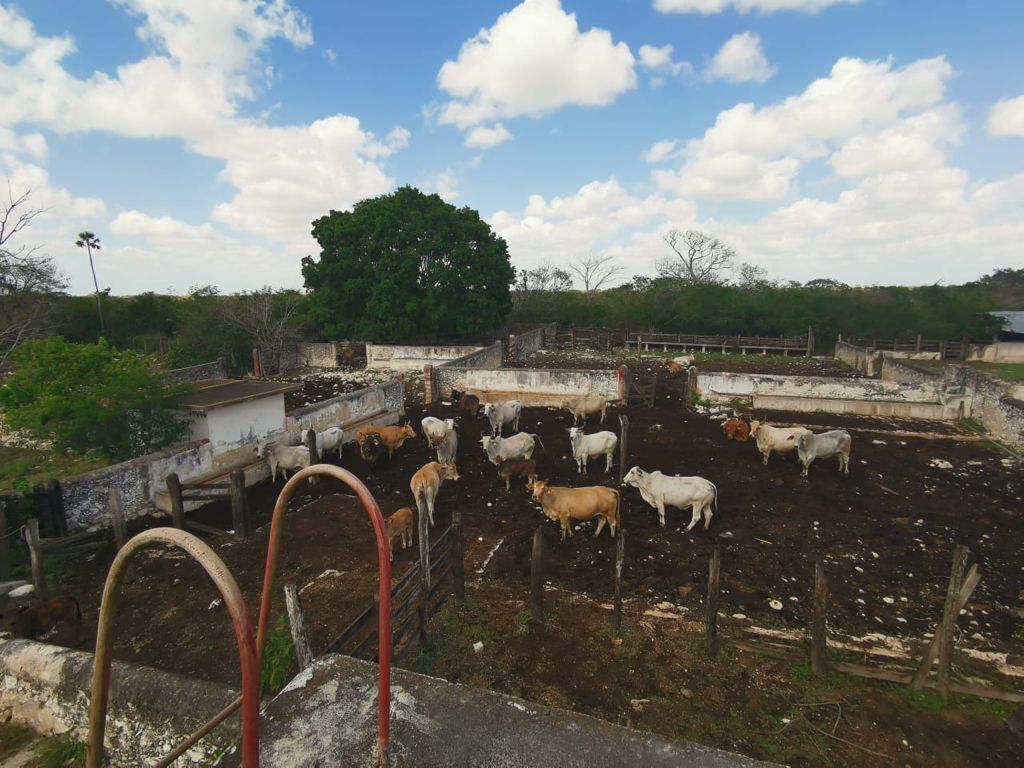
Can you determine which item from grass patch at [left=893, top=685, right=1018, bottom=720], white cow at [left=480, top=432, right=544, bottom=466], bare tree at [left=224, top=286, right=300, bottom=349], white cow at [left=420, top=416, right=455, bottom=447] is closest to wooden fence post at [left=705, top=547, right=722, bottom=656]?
grass patch at [left=893, top=685, right=1018, bottom=720]

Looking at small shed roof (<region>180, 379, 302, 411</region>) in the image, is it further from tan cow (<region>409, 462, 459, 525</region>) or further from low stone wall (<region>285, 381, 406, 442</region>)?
tan cow (<region>409, 462, 459, 525</region>)

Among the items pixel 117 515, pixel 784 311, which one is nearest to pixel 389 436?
pixel 117 515

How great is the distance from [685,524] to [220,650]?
665cm

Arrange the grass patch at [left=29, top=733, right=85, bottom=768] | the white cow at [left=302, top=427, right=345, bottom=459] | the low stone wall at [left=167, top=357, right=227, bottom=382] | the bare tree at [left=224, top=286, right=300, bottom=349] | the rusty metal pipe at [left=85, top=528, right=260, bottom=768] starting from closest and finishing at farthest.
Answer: the rusty metal pipe at [left=85, top=528, right=260, bottom=768] < the grass patch at [left=29, top=733, right=85, bottom=768] < the white cow at [left=302, top=427, right=345, bottom=459] < the low stone wall at [left=167, top=357, right=227, bottom=382] < the bare tree at [left=224, top=286, right=300, bottom=349]

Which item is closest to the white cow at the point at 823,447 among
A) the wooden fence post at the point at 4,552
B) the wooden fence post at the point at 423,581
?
the wooden fence post at the point at 423,581

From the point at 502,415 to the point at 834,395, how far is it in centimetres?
1010

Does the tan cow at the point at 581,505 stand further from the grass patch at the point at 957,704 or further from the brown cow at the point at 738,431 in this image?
the brown cow at the point at 738,431

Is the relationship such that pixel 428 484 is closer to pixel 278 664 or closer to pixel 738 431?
pixel 278 664

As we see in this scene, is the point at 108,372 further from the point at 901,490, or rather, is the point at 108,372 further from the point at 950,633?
the point at 901,490

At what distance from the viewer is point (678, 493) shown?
332 inches

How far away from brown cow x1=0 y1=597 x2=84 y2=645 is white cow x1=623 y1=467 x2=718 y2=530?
755 centimetres

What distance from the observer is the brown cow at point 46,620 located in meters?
5.63

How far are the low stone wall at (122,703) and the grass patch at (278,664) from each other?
1.03 metres

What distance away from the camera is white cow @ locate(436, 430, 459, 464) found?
37.2 feet
